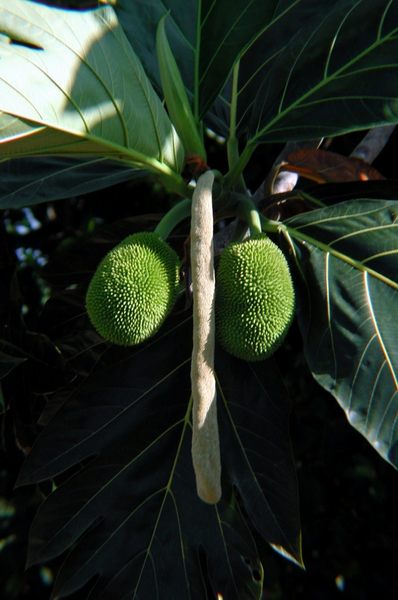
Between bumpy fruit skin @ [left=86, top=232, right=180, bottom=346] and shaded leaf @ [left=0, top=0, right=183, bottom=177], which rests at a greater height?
shaded leaf @ [left=0, top=0, right=183, bottom=177]

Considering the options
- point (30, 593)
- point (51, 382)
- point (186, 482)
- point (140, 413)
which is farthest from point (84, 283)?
A: point (30, 593)

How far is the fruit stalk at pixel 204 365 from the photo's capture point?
2.90ft

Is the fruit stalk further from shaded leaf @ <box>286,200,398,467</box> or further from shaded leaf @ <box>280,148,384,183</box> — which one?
shaded leaf @ <box>280,148,384,183</box>

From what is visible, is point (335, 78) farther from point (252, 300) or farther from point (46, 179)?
point (46, 179)

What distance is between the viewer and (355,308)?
42.7 inches

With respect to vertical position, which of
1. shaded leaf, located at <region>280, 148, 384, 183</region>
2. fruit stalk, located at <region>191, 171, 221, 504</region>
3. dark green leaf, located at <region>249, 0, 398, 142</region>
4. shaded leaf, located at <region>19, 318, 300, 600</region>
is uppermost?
dark green leaf, located at <region>249, 0, 398, 142</region>

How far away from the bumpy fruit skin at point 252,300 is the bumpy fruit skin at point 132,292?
8cm

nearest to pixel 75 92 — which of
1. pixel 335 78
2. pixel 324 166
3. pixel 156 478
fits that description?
pixel 335 78

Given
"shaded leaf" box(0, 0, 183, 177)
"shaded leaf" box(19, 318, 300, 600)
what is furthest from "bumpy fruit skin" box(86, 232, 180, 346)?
"shaded leaf" box(19, 318, 300, 600)

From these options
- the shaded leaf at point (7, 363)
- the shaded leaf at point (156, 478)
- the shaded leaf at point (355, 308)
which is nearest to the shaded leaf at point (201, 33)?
the shaded leaf at point (355, 308)

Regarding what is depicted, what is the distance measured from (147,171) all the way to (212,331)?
1.16 feet

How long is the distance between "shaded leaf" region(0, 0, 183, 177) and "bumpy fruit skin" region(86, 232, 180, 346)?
151 mm

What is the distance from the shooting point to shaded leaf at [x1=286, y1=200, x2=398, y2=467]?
41.7 inches

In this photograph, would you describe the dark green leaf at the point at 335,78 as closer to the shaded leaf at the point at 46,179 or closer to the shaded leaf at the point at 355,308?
the shaded leaf at the point at 355,308
